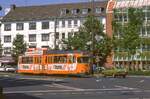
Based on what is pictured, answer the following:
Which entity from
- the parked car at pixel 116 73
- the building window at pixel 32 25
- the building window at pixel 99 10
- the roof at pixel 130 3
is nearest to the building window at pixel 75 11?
the building window at pixel 99 10

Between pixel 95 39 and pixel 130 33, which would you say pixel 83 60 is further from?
pixel 95 39

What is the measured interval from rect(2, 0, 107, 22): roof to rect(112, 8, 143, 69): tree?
77.7 feet

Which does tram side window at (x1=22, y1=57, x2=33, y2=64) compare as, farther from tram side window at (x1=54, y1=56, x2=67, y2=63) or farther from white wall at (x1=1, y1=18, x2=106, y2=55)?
white wall at (x1=1, y1=18, x2=106, y2=55)

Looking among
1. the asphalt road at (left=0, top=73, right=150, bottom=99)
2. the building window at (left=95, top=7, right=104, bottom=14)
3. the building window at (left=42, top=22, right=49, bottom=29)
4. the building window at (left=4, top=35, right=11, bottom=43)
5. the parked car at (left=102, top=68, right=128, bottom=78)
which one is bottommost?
the asphalt road at (left=0, top=73, right=150, bottom=99)

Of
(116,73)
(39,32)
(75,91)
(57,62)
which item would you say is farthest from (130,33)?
(75,91)

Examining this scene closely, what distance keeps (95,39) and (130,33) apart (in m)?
8.68

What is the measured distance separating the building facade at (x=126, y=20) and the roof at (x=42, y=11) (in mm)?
7818

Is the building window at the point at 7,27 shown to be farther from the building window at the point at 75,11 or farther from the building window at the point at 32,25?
the building window at the point at 75,11

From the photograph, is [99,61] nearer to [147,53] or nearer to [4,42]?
[147,53]

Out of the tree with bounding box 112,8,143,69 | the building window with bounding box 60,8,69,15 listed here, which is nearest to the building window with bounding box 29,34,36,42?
the building window with bounding box 60,8,69,15

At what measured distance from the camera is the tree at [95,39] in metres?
88.9

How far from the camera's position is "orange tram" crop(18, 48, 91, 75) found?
5903 centimetres

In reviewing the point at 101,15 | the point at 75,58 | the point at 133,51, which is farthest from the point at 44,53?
the point at 101,15

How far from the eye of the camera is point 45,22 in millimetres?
114688
